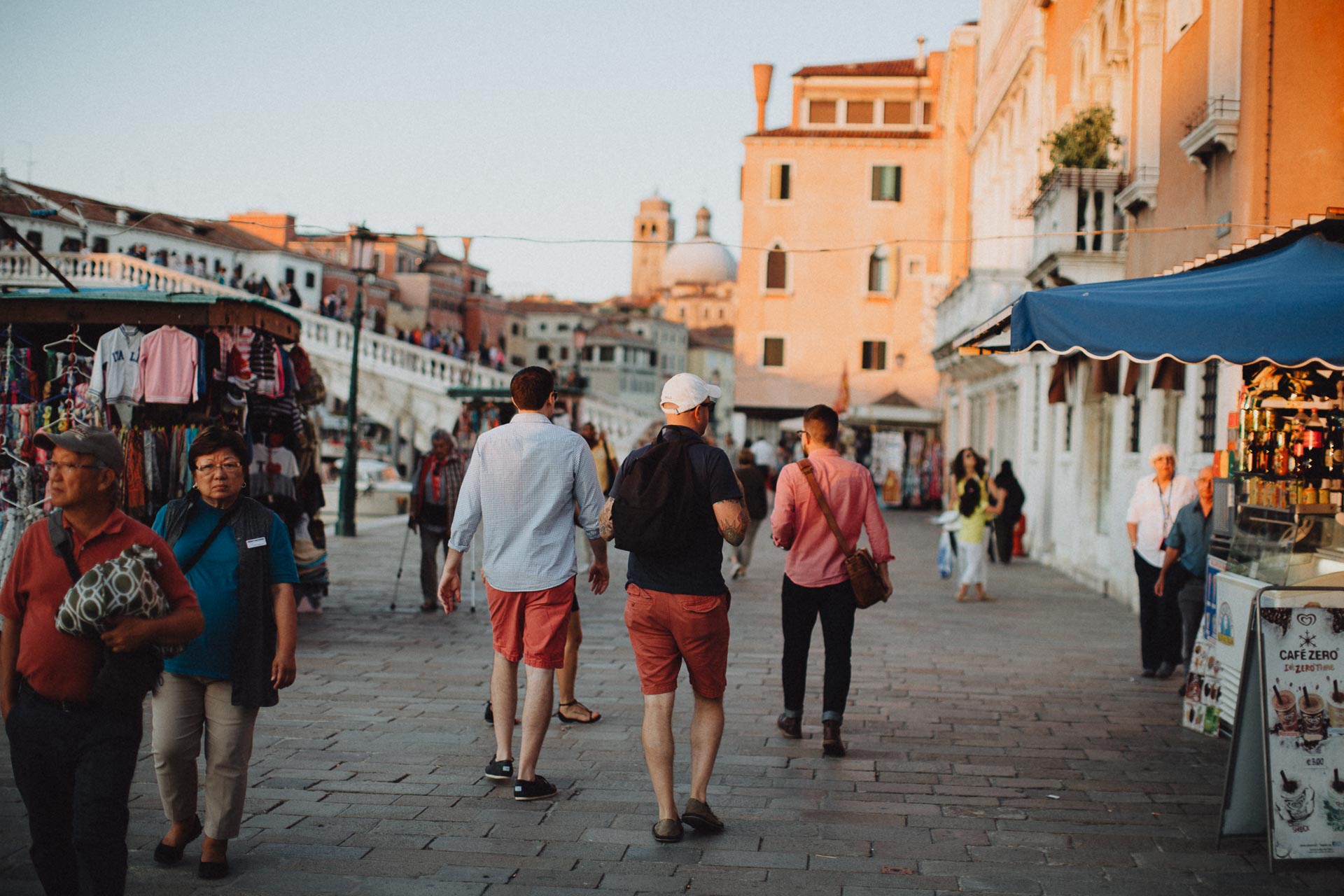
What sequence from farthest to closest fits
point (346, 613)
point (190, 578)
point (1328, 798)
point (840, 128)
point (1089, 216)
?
point (840, 128) < point (1089, 216) < point (346, 613) < point (1328, 798) < point (190, 578)

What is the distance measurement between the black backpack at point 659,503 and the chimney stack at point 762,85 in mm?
48511

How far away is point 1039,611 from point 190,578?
10.8 metres

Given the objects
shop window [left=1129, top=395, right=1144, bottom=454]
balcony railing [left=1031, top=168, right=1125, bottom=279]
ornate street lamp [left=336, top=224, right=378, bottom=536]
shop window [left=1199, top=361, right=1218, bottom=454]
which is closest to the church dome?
ornate street lamp [left=336, top=224, right=378, bottom=536]

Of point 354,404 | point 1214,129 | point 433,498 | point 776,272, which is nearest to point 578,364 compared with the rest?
point 354,404

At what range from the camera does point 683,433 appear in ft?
18.5

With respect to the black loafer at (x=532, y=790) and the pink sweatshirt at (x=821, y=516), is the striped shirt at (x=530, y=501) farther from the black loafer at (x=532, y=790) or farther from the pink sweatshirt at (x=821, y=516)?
the pink sweatshirt at (x=821, y=516)

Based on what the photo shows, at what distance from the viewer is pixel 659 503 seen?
18.0ft

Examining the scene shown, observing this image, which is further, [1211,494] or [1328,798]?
[1211,494]

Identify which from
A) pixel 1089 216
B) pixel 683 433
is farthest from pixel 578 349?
pixel 683 433

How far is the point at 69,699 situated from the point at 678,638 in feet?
7.75

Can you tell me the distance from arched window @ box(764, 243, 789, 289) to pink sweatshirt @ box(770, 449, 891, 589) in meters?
43.0

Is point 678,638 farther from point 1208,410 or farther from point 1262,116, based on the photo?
point 1208,410

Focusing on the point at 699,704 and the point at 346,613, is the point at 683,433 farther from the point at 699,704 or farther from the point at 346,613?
the point at 346,613

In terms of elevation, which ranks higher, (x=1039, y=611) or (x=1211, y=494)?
(x=1211, y=494)
